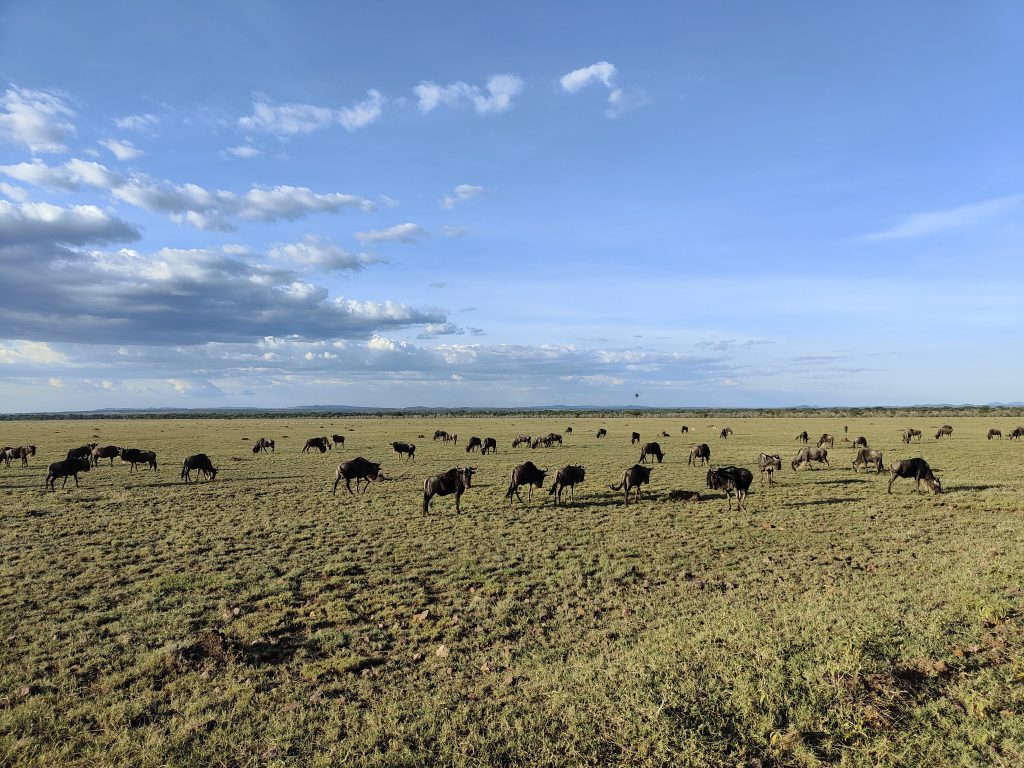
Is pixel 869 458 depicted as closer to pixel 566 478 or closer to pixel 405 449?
pixel 566 478

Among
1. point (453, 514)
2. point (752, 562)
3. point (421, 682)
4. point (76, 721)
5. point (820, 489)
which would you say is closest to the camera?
point (76, 721)

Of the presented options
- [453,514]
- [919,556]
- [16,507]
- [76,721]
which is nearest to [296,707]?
[76,721]

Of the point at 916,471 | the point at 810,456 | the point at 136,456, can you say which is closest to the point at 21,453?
the point at 136,456

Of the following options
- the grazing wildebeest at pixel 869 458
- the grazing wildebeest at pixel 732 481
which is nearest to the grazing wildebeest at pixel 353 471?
the grazing wildebeest at pixel 732 481

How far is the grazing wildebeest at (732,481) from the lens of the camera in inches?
755

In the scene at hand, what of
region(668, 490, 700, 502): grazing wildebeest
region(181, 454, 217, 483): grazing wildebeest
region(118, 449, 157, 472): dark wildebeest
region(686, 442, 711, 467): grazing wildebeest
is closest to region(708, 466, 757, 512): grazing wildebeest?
region(668, 490, 700, 502): grazing wildebeest

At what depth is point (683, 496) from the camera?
21.0 metres

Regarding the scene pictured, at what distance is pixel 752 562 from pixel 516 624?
22.1 ft

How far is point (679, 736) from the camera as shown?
18.9 ft

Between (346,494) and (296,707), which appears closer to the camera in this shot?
(296,707)

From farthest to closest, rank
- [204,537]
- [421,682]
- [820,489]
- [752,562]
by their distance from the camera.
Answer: [820,489], [204,537], [752,562], [421,682]

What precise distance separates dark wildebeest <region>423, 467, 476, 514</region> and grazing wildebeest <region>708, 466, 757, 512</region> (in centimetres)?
971

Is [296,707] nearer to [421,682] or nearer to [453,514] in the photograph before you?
[421,682]

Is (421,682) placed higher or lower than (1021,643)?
lower
